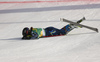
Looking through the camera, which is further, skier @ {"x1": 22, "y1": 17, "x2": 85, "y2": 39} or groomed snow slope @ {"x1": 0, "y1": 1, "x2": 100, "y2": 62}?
skier @ {"x1": 22, "y1": 17, "x2": 85, "y2": 39}

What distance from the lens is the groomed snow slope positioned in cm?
869

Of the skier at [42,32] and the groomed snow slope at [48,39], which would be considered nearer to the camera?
the groomed snow slope at [48,39]

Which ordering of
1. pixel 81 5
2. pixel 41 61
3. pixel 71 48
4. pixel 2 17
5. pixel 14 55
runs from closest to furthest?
pixel 41 61 → pixel 14 55 → pixel 71 48 → pixel 2 17 → pixel 81 5

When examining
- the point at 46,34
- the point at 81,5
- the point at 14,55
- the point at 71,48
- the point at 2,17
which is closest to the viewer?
the point at 14,55

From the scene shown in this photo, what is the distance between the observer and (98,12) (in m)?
14.9

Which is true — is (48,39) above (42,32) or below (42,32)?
below

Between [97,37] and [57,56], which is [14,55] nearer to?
[57,56]

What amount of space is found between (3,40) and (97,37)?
3.27m

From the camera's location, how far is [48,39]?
34.1ft

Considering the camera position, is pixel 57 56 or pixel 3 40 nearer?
pixel 57 56

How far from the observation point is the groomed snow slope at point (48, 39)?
8.69 metres

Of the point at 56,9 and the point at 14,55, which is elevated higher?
the point at 56,9

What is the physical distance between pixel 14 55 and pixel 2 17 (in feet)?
20.7

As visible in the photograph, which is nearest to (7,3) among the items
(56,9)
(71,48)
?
(56,9)
